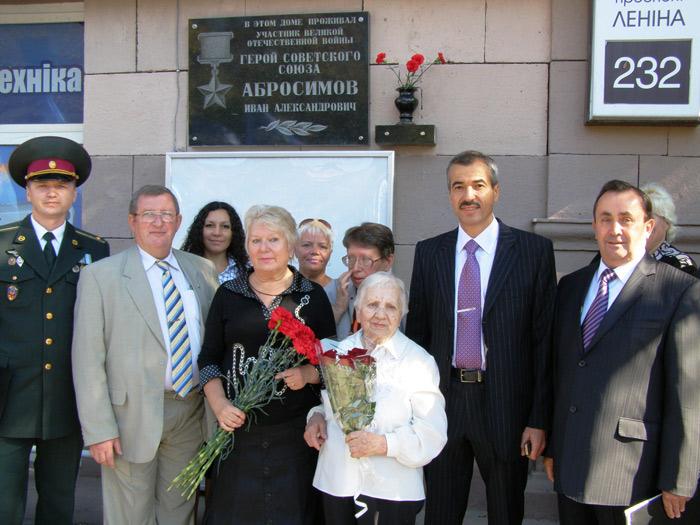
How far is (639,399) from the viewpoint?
251 centimetres

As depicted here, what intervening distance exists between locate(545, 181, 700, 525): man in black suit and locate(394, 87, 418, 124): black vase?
194cm

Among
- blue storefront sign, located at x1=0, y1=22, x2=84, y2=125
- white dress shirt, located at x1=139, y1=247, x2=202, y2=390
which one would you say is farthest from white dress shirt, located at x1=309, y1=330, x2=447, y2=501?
blue storefront sign, located at x1=0, y1=22, x2=84, y2=125

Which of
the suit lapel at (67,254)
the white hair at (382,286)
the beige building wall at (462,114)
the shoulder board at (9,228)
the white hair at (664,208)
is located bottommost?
the white hair at (382,286)

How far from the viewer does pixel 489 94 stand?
4473 millimetres

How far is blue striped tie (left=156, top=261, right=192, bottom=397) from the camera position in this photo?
9.79 ft

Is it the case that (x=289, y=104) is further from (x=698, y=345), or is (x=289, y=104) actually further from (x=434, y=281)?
(x=698, y=345)

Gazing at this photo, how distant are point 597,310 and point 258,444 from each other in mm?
1475

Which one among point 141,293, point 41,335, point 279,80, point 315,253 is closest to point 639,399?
point 315,253

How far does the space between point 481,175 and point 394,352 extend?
866 millimetres

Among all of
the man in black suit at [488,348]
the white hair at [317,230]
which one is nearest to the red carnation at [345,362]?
the man in black suit at [488,348]

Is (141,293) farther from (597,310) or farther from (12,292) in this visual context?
(597,310)

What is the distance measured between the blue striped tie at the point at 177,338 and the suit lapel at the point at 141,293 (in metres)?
0.07

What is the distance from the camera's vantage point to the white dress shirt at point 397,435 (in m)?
2.56

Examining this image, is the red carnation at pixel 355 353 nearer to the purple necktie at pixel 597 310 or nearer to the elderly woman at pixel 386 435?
the elderly woman at pixel 386 435
